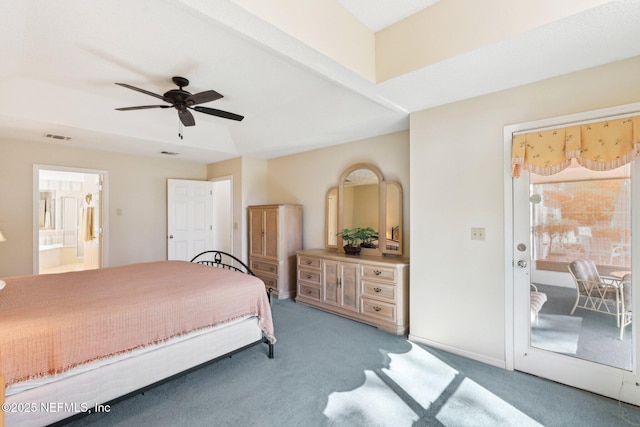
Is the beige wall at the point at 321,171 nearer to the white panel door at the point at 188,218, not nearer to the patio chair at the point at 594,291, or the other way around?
the white panel door at the point at 188,218

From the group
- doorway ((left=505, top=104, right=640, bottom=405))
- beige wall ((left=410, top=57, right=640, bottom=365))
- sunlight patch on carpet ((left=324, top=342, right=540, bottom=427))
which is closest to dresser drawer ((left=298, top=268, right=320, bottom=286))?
beige wall ((left=410, top=57, right=640, bottom=365))

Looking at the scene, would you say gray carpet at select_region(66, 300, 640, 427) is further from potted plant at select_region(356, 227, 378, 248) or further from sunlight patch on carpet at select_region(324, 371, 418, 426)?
potted plant at select_region(356, 227, 378, 248)

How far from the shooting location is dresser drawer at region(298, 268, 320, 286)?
411cm

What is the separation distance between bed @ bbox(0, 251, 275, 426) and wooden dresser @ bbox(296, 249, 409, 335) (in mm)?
1301

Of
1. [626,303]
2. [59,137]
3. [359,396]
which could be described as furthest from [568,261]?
[59,137]

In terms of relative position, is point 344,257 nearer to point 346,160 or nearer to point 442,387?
point 346,160

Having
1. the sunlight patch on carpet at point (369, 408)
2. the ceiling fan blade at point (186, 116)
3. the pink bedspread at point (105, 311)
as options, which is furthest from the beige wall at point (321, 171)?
the ceiling fan blade at point (186, 116)

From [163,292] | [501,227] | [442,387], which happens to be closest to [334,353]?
[442,387]

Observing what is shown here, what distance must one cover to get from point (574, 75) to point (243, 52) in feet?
8.62

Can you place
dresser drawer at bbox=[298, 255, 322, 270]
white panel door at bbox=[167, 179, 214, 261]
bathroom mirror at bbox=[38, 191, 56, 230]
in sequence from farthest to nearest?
bathroom mirror at bbox=[38, 191, 56, 230], white panel door at bbox=[167, 179, 214, 261], dresser drawer at bbox=[298, 255, 322, 270]

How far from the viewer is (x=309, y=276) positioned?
4.23m

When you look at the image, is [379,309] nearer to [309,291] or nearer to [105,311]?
[309,291]

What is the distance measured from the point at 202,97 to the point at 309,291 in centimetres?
285

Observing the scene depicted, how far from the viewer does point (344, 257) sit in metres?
3.83
